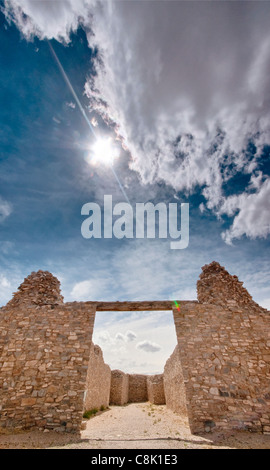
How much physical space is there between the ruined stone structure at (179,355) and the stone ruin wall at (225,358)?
26 mm

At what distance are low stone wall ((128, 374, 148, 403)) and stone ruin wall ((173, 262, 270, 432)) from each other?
68.9 ft

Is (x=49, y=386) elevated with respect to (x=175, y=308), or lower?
lower

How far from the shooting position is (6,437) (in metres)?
5.67

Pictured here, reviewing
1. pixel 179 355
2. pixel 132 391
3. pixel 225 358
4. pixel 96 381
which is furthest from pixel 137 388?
pixel 225 358

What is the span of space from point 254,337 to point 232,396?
222cm

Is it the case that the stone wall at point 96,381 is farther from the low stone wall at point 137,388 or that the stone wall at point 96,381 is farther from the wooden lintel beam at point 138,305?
the low stone wall at point 137,388

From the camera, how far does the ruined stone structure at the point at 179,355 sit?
247 inches

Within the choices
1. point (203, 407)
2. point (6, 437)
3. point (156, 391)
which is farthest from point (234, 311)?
point (156, 391)

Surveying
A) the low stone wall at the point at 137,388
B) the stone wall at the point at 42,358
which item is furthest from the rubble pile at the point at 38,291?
the low stone wall at the point at 137,388

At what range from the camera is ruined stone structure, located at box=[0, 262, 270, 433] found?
20.6 ft

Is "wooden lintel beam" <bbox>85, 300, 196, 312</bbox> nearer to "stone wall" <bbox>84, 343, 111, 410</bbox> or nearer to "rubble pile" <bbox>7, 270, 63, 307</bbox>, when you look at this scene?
"rubble pile" <bbox>7, 270, 63, 307</bbox>

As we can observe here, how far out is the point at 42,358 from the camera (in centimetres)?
701

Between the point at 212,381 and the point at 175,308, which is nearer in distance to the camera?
the point at 212,381
